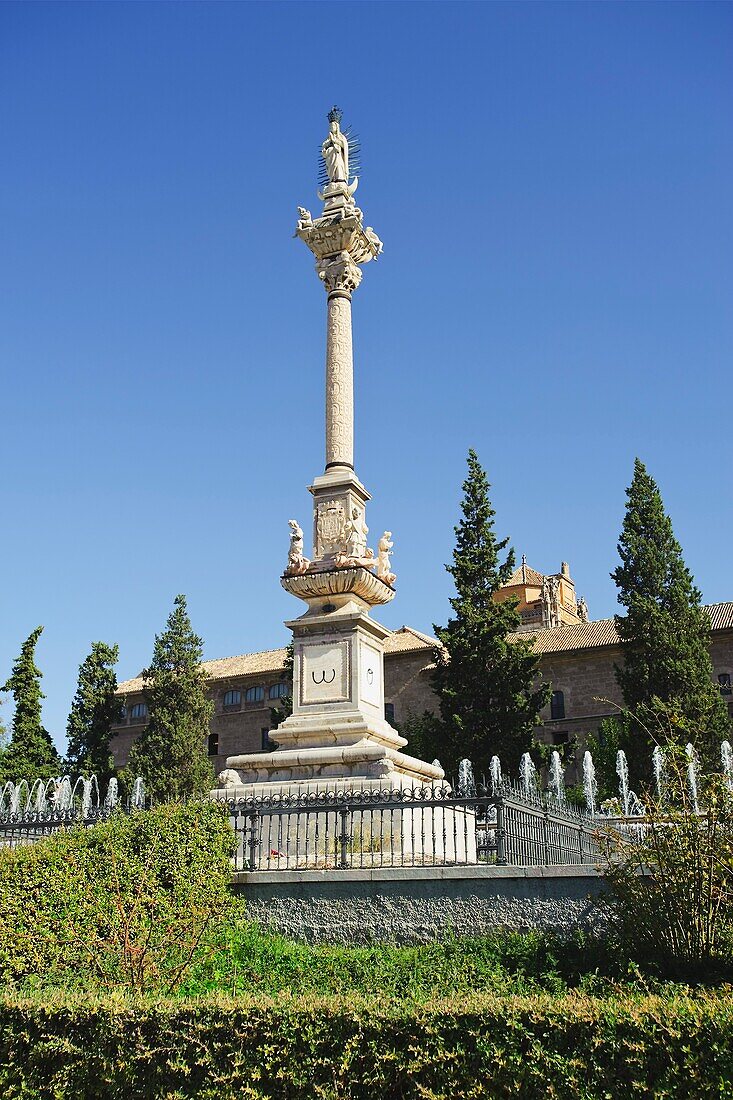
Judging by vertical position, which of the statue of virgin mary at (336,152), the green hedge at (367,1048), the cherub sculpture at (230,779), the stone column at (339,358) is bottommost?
the green hedge at (367,1048)

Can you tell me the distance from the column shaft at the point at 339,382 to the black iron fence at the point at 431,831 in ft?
25.5

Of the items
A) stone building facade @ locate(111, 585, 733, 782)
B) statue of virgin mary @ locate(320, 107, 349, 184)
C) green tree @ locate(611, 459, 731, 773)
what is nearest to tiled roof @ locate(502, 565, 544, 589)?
stone building facade @ locate(111, 585, 733, 782)

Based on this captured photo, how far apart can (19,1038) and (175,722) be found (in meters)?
33.3

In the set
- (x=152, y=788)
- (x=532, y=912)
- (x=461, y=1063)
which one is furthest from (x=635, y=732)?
(x=461, y=1063)

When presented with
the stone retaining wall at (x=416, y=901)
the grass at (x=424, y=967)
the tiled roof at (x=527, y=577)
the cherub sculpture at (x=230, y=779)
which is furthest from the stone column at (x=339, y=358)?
the tiled roof at (x=527, y=577)

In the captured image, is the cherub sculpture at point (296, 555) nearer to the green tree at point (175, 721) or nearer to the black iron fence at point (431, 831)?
the black iron fence at point (431, 831)

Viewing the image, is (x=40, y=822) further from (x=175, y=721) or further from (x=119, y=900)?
(x=175, y=721)

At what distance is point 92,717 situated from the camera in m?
45.4

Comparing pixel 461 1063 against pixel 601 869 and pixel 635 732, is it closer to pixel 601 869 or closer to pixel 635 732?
pixel 601 869

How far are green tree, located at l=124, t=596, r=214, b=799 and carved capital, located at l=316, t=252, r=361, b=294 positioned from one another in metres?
22.7

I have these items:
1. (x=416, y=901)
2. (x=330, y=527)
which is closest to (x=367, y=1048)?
(x=416, y=901)

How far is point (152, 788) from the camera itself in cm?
3722

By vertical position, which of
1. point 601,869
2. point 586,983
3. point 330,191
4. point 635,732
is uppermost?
point 330,191

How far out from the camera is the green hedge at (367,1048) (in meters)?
5.86
